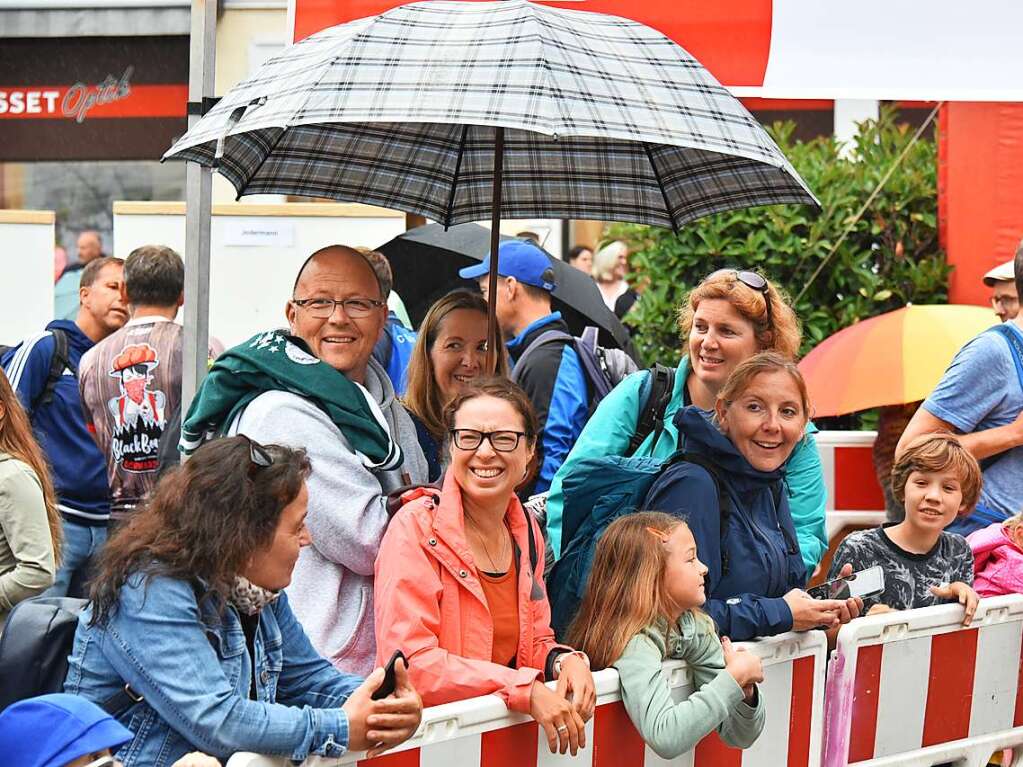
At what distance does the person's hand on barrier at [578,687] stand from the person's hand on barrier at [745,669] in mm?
457

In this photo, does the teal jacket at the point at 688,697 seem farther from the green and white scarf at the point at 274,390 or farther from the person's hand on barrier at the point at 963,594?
the person's hand on barrier at the point at 963,594

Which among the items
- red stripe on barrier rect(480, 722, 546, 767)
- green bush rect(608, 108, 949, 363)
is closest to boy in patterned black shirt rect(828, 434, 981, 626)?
red stripe on barrier rect(480, 722, 546, 767)

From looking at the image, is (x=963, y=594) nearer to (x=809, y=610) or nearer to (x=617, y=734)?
(x=809, y=610)

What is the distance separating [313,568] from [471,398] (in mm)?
619

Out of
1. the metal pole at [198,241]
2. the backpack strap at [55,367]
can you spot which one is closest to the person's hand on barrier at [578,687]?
the metal pole at [198,241]

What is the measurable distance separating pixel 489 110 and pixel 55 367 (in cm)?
355

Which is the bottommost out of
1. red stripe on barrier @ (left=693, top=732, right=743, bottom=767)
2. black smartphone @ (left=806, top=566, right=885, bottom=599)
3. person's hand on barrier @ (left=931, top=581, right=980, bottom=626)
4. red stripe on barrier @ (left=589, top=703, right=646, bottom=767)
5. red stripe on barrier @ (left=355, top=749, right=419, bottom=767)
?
red stripe on barrier @ (left=693, top=732, right=743, bottom=767)

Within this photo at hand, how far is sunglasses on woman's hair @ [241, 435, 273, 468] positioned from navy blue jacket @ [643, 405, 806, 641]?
1.45 metres

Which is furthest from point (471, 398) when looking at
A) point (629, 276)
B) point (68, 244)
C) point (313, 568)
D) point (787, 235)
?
point (68, 244)

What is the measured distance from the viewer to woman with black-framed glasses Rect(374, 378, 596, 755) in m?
3.99

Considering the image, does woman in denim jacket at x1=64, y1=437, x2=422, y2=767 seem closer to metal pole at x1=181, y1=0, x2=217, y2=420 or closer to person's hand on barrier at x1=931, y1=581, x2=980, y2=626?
metal pole at x1=181, y1=0, x2=217, y2=420

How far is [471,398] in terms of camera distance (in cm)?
432

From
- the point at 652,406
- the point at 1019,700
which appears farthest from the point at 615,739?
the point at 1019,700

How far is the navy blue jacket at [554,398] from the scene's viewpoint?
21.2 feet
